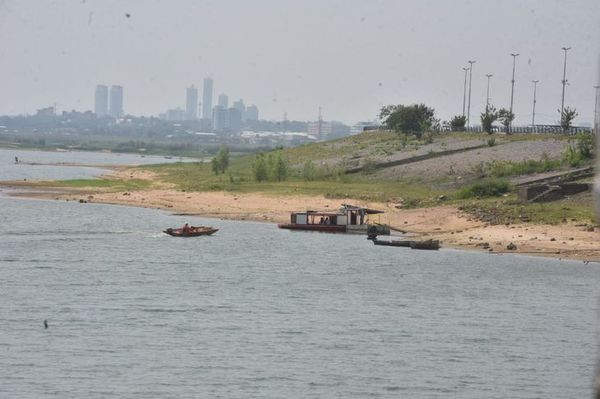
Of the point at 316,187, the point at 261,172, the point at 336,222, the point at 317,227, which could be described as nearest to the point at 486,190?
the point at 336,222

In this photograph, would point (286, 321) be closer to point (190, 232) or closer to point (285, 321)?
point (285, 321)

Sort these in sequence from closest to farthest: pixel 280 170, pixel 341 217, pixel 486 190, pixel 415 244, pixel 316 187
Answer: pixel 415 244
pixel 341 217
pixel 486 190
pixel 316 187
pixel 280 170

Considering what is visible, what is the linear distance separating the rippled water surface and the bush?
53.7 feet

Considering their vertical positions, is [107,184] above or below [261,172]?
below

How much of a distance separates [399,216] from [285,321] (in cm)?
3831

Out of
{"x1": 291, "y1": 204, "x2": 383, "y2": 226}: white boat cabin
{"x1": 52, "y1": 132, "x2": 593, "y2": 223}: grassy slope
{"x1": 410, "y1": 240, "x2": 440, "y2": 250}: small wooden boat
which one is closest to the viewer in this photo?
{"x1": 410, "y1": 240, "x2": 440, "y2": 250}: small wooden boat

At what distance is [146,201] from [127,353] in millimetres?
62429

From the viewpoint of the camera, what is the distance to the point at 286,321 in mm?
44781

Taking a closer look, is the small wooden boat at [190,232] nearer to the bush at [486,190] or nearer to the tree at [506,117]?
the bush at [486,190]

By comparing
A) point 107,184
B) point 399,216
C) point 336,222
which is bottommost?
point 336,222

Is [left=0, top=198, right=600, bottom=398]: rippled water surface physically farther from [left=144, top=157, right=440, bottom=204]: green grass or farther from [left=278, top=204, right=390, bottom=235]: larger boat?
[left=144, top=157, right=440, bottom=204]: green grass

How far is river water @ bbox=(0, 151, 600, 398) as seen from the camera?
3594 cm

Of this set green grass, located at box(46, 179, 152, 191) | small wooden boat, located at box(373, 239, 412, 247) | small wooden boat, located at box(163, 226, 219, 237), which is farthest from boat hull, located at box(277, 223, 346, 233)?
green grass, located at box(46, 179, 152, 191)

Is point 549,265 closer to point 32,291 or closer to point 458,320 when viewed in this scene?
point 458,320
